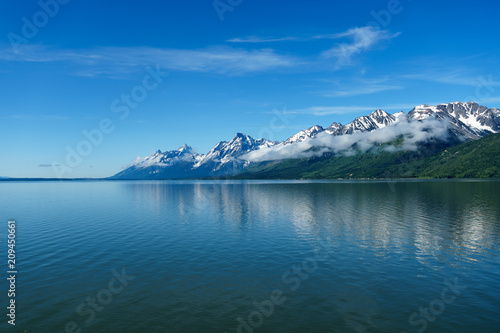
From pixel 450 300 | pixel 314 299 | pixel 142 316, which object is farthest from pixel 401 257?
pixel 142 316

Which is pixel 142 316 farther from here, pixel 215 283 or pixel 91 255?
pixel 91 255

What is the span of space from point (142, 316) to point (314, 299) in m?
17.4

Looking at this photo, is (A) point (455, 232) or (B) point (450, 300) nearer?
(B) point (450, 300)

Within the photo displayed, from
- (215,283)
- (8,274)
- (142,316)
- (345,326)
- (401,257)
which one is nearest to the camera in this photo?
(345,326)

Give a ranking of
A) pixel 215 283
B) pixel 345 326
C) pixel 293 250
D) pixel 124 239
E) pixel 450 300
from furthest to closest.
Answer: pixel 124 239 → pixel 293 250 → pixel 215 283 → pixel 450 300 → pixel 345 326

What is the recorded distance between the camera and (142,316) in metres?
27.3

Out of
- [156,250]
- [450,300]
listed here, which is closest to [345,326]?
[450,300]

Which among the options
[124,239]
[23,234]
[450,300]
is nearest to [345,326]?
[450,300]

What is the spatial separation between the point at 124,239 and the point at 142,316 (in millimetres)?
36412

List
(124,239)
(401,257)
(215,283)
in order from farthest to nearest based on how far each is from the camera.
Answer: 1. (124,239)
2. (401,257)
3. (215,283)

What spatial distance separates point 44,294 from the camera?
105 ft

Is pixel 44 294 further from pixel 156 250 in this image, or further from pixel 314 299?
pixel 314 299

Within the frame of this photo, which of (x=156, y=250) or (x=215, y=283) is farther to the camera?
(x=156, y=250)

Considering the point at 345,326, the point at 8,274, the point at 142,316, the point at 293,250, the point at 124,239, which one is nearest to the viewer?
the point at 345,326
